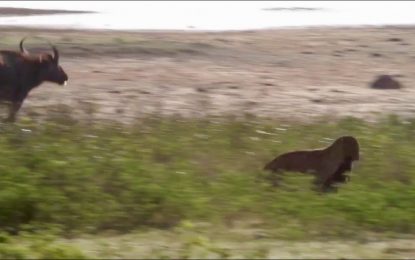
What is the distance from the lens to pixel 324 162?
9164 mm

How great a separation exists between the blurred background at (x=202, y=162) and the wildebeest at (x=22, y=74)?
0.27 metres

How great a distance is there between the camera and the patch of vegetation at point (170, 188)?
7859 mm

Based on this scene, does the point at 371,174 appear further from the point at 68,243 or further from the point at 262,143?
the point at 68,243

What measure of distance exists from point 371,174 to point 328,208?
1.22m

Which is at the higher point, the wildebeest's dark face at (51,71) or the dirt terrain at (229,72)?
the wildebeest's dark face at (51,71)

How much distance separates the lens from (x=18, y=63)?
14.6m

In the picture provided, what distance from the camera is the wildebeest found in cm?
1414

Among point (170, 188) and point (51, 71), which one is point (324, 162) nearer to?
point (170, 188)

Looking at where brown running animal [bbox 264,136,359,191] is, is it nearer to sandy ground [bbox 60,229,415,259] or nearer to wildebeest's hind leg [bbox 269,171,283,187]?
wildebeest's hind leg [bbox 269,171,283,187]

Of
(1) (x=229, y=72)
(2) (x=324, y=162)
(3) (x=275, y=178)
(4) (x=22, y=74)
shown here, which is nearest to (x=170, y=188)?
(3) (x=275, y=178)

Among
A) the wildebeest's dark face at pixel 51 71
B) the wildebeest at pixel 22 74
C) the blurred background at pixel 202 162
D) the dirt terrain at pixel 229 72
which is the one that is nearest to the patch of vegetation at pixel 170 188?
the blurred background at pixel 202 162

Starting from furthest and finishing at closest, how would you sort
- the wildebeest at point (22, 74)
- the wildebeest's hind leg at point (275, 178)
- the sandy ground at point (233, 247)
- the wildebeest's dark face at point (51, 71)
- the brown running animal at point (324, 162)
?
the wildebeest's dark face at point (51, 71) < the wildebeest at point (22, 74) < the brown running animal at point (324, 162) < the wildebeest's hind leg at point (275, 178) < the sandy ground at point (233, 247)

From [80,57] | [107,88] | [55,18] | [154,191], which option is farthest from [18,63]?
[55,18]

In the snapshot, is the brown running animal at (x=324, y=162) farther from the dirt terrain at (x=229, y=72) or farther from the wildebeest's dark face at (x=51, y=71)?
the wildebeest's dark face at (x=51, y=71)
